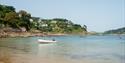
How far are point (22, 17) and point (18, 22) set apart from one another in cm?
799

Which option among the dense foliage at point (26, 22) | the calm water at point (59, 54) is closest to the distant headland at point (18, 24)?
the dense foliage at point (26, 22)

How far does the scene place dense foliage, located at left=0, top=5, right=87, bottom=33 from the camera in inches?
3492

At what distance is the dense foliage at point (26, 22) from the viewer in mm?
88688

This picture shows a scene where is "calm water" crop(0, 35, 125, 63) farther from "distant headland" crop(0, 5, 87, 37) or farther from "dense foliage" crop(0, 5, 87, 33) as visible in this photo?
"dense foliage" crop(0, 5, 87, 33)

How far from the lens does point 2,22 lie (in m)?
84.8

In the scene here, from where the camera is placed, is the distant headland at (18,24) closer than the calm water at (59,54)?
No

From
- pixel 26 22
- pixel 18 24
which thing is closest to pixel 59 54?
pixel 18 24

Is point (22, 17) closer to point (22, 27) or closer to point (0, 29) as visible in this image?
point (22, 27)

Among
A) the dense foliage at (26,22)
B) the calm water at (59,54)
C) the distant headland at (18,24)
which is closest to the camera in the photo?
the calm water at (59,54)

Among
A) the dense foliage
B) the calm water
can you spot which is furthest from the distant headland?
the calm water

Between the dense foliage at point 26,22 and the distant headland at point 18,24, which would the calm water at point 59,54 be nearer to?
the distant headland at point 18,24

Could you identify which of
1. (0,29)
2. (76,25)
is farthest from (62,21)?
(0,29)

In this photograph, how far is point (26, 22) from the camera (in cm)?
10269

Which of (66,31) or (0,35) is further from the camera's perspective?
(66,31)
